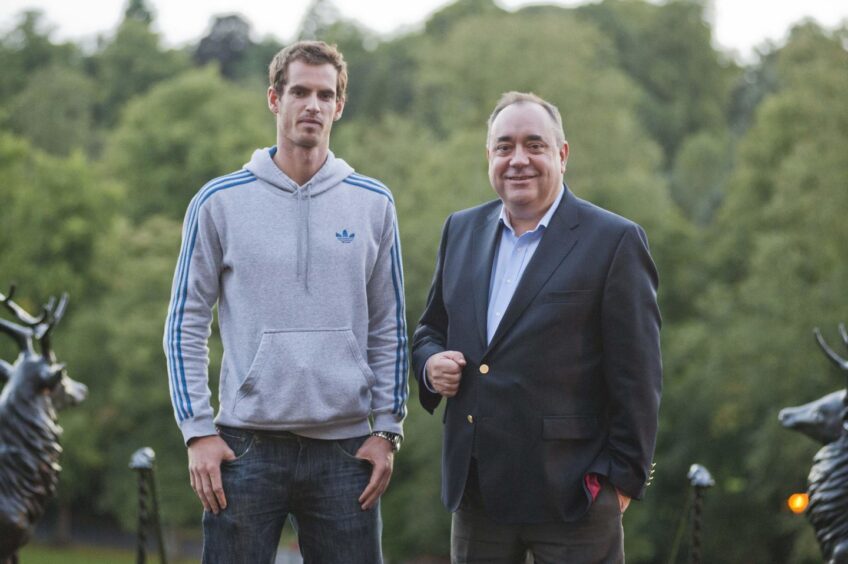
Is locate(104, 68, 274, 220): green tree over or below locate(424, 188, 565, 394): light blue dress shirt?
over

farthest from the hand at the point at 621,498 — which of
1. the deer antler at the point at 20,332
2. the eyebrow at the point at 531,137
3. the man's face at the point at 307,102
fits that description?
the deer antler at the point at 20,332

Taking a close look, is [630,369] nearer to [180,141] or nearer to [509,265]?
[509,265]

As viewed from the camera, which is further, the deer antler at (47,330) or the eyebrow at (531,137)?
the deer antler at (47,330)

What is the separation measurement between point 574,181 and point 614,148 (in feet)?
→ 9.42

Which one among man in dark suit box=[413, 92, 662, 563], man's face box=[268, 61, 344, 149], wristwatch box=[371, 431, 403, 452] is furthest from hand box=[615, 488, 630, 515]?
man's face box=[268, 61, 344, 149]

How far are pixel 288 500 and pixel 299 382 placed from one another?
1.30 ft

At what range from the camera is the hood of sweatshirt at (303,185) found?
4023 mm

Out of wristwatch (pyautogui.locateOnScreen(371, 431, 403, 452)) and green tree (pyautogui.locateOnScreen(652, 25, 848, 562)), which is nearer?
wristwatch (pyautogui.locateOnScreen(371, 431, 403, 452))

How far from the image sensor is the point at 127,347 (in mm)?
24562

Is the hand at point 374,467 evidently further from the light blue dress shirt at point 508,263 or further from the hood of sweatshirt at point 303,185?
the hood of sweatshirt at point 303,185

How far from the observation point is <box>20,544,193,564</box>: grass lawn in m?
26.2

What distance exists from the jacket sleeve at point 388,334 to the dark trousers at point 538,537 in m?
0.35

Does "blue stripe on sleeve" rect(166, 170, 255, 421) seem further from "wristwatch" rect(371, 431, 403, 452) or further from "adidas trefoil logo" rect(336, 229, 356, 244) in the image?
"wristwatch" rect(371, 431, 403, 452)

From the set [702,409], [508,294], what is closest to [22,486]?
[508,294]
